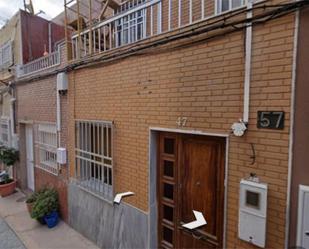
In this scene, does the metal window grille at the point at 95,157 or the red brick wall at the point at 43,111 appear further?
the red brick wall at the point at 43,111

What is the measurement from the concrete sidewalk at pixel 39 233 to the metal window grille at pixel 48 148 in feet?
4.37

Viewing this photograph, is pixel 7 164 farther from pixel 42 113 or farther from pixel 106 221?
pixel 106 221

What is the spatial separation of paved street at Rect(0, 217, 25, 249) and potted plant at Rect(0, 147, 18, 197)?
2.61 meters

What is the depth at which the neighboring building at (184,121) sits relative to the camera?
2.62m

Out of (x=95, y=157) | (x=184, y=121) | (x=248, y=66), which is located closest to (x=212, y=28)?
(x=248, y=66)

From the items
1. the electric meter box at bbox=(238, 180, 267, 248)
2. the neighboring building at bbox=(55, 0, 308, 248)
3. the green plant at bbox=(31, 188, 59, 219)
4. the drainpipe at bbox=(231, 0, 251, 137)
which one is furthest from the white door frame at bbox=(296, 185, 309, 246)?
the green plant at bbox=(31, 188, 59, 219)

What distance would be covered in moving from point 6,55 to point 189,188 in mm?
9069

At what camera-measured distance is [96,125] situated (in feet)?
16.9

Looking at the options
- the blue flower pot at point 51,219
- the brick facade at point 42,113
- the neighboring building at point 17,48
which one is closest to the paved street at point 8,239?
the blue flower pot at point 51,219

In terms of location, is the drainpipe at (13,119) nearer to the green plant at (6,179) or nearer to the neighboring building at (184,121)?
the green plant at (6,179)

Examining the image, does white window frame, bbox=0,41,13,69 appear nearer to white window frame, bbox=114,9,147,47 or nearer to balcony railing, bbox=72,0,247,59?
balcony railing, bbox=72,0,247,59

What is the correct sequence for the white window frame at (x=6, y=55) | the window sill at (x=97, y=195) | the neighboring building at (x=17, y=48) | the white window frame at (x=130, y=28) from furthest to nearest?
1. the white window frame at (x=6, y=55)
2. the neighboring building at (x=17, y=48)
3. the window sill at (x=97, y=195)
4. the white window frame at (x=130, y=28)

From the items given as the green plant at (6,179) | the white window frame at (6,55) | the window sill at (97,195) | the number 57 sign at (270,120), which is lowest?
the green plant at (6,179)

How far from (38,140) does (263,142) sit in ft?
21.9
